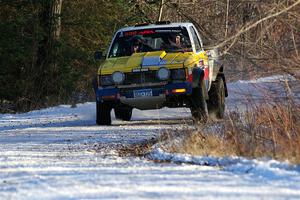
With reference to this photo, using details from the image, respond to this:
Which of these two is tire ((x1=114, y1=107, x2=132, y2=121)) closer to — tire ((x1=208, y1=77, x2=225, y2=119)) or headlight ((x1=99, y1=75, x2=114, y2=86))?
tire ((x1=208, y1=77, x2=225, y2=119))

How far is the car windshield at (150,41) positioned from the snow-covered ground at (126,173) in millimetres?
2716

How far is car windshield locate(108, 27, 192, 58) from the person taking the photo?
14570mm

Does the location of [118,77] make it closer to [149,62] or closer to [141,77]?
[141,77]

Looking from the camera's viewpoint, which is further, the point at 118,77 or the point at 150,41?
the point at 150,41

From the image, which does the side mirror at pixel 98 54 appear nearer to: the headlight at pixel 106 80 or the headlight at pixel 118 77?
the headlight at pixel 106 80

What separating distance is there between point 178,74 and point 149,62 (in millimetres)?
595

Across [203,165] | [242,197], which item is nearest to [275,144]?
[203,165]

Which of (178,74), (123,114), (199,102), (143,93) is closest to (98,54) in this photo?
(143,93)

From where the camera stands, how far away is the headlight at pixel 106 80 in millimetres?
14055

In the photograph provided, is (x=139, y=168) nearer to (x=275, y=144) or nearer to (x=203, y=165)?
(x=203, y=165)

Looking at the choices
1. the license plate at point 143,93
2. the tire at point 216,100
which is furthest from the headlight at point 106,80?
the tire at point 216,100

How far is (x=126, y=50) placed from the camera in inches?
584

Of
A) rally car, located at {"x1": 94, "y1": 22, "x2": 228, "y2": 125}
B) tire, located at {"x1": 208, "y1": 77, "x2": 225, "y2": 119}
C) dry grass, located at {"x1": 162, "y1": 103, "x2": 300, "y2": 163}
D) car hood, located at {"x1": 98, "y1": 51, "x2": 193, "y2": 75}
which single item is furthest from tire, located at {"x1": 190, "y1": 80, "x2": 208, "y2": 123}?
dry grass, located at {"x1": 162, "y1": 103, "x2": 300, "y2": 163}

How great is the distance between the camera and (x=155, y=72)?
13.8 m
